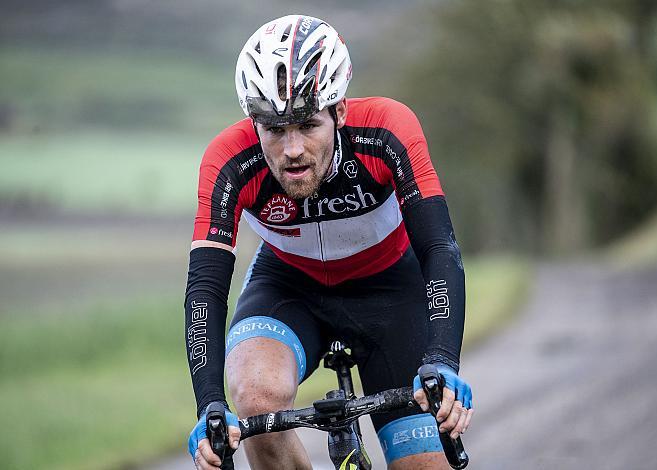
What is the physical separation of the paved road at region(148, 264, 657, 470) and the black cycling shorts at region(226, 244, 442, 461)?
74cm

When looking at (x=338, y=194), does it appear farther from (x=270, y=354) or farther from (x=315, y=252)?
(x=270, y=354)

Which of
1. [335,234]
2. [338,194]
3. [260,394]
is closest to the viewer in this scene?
[260,394]

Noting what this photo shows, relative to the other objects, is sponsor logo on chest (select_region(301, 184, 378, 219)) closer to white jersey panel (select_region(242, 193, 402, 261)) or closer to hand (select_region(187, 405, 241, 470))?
white jersey panel (select_region(242, 193, 402, 261))

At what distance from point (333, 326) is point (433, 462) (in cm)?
75

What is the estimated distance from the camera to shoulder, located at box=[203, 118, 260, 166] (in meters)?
3.83

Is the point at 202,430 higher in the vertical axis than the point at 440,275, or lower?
lower
